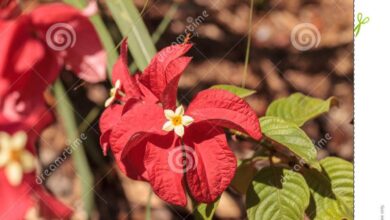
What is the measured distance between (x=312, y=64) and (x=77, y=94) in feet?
1.76

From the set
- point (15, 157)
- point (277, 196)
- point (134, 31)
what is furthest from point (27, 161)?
point (277, 196)

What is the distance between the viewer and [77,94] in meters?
Result: 1.43

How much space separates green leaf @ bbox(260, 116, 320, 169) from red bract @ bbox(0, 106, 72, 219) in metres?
0.44

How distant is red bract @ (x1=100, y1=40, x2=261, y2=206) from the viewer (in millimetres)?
893

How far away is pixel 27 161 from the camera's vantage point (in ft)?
3.72

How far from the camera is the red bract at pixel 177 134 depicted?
0.89 meters

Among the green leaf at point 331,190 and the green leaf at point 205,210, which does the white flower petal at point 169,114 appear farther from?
the green leaf at point 331,190

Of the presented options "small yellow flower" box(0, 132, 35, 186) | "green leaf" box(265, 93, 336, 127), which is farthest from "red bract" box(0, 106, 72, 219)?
"green leaf" box(265, 93, 336, 127)

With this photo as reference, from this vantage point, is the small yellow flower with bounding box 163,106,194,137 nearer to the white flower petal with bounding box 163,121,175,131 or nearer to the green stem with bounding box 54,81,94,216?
the white flower petal with bounding box 163,121,175,131

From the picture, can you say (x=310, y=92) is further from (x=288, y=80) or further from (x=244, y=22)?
(x=244, y=22)

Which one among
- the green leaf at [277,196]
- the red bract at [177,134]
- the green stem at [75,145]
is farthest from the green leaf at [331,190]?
the green stem at [75,145]

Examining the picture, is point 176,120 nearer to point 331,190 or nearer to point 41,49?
point 331,190

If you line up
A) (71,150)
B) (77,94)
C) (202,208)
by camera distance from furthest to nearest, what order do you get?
(77,94) → (71,150) → (202,208)
